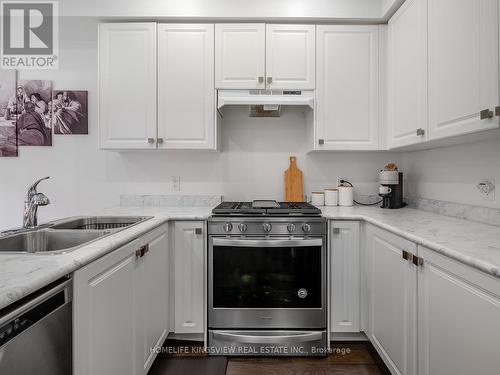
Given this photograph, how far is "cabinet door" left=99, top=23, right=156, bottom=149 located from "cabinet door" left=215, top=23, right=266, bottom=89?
50cm

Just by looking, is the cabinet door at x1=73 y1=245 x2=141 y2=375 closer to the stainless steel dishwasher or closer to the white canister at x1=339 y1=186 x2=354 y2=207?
the stainless steel dishwasher

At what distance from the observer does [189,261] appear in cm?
196

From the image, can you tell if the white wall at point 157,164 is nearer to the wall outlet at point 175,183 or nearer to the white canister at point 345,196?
the wall outlet at point 175,183

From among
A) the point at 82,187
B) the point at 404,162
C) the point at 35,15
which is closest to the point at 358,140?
the point at 404,162

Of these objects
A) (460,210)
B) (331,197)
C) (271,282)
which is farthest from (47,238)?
(460,210)

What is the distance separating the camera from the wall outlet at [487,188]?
1.56m

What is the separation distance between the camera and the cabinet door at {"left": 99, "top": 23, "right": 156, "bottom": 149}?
220 centimetres

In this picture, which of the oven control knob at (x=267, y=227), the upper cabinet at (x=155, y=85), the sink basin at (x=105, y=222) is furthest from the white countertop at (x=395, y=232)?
the upper cabinet at (x=155, y=85)

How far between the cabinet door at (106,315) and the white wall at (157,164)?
129 centimetres

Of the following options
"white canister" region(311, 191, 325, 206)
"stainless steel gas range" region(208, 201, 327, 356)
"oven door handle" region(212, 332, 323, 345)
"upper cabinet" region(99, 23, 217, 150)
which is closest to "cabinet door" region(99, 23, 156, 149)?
"upper cabinet" region(99, 23, 217, 150)

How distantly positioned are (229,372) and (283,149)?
1.71m

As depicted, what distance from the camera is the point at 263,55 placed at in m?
2.20

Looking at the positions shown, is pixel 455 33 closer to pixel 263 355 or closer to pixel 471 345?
pixel 471 345

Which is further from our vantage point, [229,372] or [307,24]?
[307,24]
